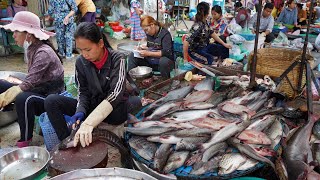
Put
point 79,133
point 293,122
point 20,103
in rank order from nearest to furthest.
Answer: point 79,133 < point 20,103 < point 293,122

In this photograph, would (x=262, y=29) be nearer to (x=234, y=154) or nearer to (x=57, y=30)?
(x=57, y=30)

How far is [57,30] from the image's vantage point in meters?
7.57

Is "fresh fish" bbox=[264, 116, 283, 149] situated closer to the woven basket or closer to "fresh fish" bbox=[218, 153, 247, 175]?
"fresh fish" bbox=[218, 153, 247, 175]

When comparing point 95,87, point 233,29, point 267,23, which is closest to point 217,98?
point 95,87

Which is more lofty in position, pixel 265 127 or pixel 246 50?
pixel 246 50

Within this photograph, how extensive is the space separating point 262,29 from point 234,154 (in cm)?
674

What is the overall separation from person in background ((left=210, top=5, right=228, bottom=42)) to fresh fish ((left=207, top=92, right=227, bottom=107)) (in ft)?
11.0

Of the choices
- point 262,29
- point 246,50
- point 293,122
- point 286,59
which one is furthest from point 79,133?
point 262,29

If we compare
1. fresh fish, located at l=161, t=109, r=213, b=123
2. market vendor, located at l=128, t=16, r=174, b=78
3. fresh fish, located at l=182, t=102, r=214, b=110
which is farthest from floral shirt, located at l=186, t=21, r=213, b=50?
fresh fish, located at l=161, t=109, r=213, b=123

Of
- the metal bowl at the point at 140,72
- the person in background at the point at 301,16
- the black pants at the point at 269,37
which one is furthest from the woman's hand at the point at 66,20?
the person in background at the point at 301,16

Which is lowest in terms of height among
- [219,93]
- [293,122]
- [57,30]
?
[293,122]

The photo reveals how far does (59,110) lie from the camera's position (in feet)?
10.9

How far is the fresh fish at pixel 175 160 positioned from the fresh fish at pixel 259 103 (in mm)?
1302

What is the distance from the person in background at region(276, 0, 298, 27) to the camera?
33.4 feet
